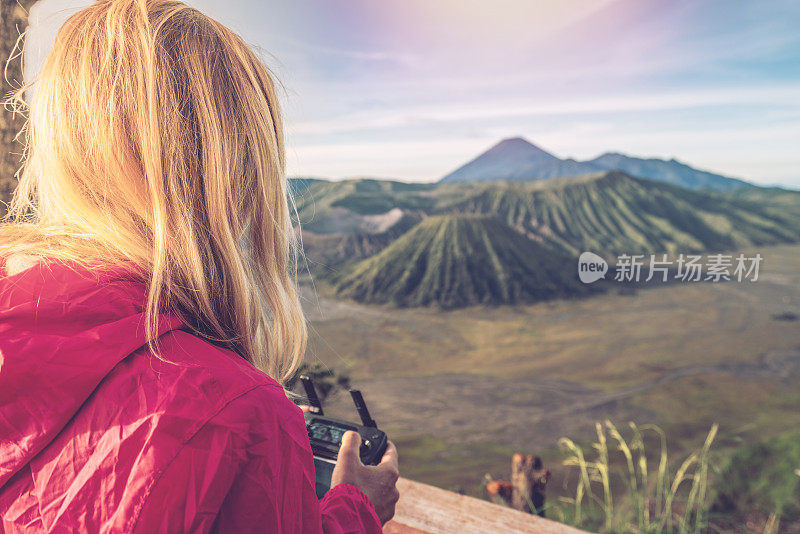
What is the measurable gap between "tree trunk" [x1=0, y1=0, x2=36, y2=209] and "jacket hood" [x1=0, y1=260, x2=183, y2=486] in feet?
3.76

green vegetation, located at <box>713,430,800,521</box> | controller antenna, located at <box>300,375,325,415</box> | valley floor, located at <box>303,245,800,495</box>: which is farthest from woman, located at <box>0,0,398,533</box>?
green vegetation, located at <box>713,430,800,521</box>

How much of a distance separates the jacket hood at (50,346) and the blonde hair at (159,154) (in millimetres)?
37

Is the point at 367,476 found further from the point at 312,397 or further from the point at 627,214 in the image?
the point at 627,214

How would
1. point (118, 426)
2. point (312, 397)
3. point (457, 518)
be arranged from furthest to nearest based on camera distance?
1. point (457, 518)
2. point (312, 397)
3. point (118, 426)

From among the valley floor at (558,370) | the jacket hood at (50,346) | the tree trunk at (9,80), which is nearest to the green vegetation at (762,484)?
the valley floor at (558,370)

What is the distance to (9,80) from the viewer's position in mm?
1218

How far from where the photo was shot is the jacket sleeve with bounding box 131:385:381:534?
12.4 inches

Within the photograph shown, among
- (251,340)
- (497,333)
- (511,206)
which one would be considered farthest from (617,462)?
(511,206)

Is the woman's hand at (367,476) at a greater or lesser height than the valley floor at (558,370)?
greater

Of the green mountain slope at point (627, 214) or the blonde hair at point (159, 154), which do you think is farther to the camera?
the green mountain slope at point (627, 214)

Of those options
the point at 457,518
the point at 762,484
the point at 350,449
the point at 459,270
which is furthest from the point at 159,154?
the point at 459,270

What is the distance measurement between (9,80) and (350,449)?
4.26 ft

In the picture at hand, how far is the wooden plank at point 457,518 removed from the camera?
0.97m

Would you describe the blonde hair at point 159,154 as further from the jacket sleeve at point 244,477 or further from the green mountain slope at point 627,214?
the green mountain slope at point 627,214
